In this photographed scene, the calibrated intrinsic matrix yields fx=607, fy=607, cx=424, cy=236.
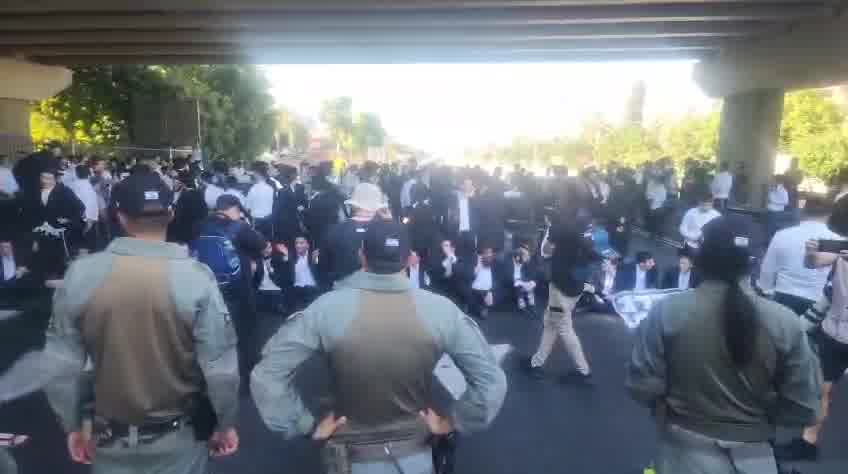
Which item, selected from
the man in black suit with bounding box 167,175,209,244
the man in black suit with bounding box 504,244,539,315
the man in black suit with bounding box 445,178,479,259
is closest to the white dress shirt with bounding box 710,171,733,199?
the man in black suit with bounding box 504,244,539,315

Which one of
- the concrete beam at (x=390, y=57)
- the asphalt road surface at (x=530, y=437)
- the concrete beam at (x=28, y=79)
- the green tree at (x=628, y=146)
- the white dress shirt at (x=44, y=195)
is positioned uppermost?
the concrete beam at (x=390, y=57)

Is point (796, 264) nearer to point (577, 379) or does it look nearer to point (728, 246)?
point (577, 379)

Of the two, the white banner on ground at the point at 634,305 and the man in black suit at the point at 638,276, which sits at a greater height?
the white banner on ground at the point at 634,305

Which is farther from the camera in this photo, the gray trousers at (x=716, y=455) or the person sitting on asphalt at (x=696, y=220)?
the person sitting on asphalt at (x=696, y=220)

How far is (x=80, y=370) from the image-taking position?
2.39 meters

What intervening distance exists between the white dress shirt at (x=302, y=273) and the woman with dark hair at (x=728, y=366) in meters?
5.71

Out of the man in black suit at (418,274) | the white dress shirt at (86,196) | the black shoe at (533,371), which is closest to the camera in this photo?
the black shoe at (533,371)

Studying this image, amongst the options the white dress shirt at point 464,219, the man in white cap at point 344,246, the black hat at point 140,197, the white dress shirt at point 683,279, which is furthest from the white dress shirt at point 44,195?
the white dress shirt at point 683,279

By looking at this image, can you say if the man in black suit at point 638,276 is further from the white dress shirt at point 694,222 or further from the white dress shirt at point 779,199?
the white dress shirt at point 779,199

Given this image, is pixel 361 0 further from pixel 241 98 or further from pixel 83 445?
pixel 241 98

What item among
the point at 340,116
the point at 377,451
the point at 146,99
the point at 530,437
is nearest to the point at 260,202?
the point at 530,437

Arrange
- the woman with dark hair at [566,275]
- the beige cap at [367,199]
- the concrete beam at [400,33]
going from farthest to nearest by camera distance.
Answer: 1. the concrete beam at [400,33]
2. the beige cap at [367,199]
3. the woman with dark hair at [566,275]

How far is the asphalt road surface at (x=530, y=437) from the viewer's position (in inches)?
160

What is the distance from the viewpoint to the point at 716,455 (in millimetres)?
2404
